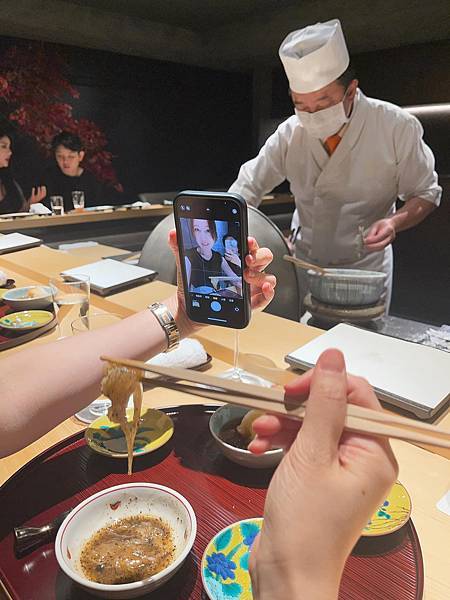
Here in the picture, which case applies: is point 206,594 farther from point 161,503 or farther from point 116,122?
point 116,122

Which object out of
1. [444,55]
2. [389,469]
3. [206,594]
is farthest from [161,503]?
[444,55]

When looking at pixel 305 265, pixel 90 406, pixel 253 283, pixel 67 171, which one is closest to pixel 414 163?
pixel 305 265

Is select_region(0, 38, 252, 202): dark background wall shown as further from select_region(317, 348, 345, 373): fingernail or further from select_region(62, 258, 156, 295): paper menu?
select_region(317, 348, 345, 373): fingernail

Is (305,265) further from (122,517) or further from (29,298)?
(122,517)

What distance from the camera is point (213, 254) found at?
1.13 m

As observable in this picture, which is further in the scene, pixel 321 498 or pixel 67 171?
pixel 67 171

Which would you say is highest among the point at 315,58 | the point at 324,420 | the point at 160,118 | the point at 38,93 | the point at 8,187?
the point at 38,93

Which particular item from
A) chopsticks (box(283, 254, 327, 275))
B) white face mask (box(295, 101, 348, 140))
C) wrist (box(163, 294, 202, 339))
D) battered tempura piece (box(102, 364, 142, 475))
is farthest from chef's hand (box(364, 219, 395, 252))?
battered tempura piece (box(102, 364, 142, 475))

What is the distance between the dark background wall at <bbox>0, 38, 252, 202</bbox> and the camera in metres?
6.34

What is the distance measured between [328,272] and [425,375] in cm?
72

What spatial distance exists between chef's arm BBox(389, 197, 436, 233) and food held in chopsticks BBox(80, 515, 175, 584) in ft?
7.37

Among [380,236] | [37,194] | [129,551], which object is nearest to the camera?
[129,551]

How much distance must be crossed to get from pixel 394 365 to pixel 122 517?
775 millimetres

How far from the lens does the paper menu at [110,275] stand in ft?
6.50
